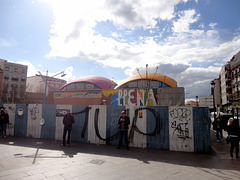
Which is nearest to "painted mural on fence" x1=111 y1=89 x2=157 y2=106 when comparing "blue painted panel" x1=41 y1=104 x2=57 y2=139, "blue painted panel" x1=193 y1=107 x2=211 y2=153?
"blue painted panel" x1=41 y1=104 x2=57 y2=139

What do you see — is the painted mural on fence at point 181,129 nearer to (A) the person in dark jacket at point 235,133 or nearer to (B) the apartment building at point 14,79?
(A) the person in dark jacket at point 235,133

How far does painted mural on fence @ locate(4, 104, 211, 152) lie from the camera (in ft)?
24.7

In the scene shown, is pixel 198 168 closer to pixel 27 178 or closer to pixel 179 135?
pixel 179 135

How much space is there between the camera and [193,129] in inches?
290

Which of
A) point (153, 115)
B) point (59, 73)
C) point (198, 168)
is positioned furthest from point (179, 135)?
point (59, 73)

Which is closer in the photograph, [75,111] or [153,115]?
[153,115]

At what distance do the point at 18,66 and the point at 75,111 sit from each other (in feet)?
234

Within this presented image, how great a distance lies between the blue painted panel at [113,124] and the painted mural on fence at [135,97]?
21.3m

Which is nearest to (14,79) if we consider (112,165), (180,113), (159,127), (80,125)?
(80,125)

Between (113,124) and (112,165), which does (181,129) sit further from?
(112,165)

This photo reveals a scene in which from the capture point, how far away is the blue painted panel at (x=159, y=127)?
7.68 meters

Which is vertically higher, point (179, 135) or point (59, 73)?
point (59, 73)

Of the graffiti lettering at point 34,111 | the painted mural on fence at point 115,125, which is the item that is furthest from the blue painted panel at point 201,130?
the graffiti lettering at point 34,111

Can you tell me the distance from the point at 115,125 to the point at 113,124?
0.11m
